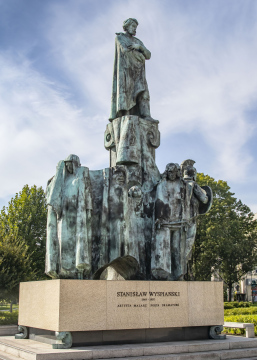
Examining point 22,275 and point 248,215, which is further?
point 248,215

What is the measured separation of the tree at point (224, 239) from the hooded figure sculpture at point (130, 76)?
2070cm

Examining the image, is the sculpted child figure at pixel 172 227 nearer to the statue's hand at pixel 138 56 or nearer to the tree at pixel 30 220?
the statue's hand at pixel 138 56

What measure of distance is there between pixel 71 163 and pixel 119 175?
124cm

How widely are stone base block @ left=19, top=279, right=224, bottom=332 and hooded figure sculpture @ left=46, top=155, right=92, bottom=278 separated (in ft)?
2.37

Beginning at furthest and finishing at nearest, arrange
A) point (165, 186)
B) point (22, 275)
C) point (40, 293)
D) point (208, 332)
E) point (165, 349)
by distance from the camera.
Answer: point (22, 275) → point (165, 186) → point (208, 332) → point (40, 293) → point (165, 349)

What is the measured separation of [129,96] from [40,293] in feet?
21.1

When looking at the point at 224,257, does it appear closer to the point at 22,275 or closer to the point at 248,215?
the point at 248,215

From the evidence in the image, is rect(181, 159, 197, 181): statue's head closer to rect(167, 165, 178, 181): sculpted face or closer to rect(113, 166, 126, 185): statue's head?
rect(167, 165, 178, 181): sculpted face

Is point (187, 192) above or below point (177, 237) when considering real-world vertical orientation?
above

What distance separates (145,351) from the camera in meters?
8.77

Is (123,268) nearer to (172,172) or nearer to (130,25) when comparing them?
(172,172)

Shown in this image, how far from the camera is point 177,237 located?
11.6m

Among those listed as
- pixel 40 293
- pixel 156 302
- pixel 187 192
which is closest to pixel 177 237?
pixel 187 192

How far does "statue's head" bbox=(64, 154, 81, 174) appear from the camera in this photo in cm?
1074
